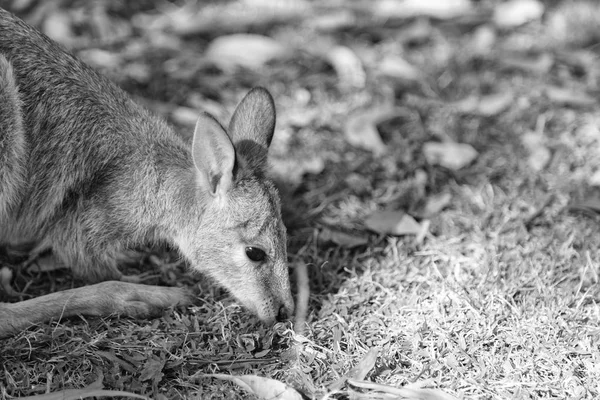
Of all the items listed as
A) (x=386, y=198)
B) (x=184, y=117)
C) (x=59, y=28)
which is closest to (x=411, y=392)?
(x=386, y=198)

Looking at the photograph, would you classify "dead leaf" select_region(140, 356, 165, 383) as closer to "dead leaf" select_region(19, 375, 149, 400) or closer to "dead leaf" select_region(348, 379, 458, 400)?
"dead leaf" select_region(19, 375, 149, 400)

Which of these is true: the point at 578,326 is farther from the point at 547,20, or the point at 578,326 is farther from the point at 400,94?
A: the point at 547,20

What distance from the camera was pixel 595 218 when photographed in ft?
13.2

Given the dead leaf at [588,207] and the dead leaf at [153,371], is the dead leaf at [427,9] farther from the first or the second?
the dead leaf at [153,371]

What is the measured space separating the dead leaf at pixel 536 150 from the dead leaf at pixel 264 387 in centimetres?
235

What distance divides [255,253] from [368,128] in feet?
5.26

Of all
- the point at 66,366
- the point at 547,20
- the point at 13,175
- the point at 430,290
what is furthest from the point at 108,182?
the point at 547,20

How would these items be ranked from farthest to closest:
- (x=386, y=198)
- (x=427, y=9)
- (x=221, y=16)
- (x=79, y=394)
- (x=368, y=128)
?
(x=427, y=9) → (x=221, y=16) → (x=368, y=128) → (x=386, y=198) → (x=79, y=394)

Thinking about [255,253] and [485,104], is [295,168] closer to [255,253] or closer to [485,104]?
[255,253]

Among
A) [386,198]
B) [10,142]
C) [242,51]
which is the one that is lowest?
[386,198]

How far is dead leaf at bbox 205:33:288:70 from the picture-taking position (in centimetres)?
536

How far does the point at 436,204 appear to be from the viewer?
4246 mm

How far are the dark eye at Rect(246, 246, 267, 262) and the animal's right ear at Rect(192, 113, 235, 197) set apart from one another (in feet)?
0.98

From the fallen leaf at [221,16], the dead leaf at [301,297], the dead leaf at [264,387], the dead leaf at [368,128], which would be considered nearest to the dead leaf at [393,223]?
A: the dead leaf at [301,297]
